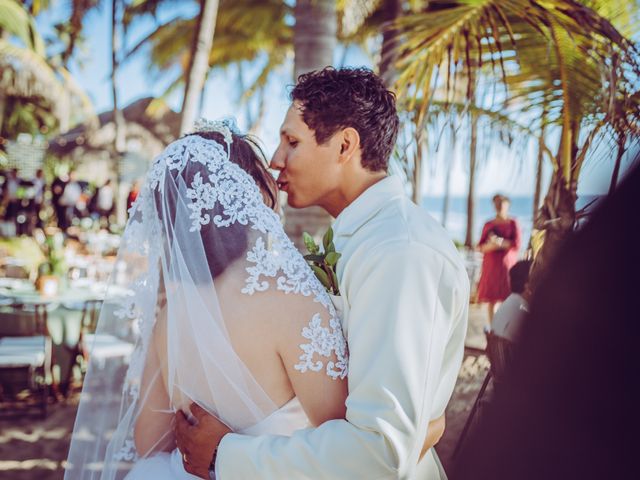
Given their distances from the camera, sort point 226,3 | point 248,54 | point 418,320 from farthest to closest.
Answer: point 248,54
point 226,3
point 418,320

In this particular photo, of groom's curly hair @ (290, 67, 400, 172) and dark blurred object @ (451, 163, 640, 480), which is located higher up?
groom's curly hair @ (290, 67, 400, 172)

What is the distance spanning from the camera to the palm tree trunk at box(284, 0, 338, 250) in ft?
14.5

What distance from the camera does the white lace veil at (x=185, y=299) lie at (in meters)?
1.61

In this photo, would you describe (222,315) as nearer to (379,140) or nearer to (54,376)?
(379,140)

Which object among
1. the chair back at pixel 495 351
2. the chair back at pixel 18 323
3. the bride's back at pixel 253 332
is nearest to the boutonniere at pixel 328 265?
the bride's back at pixel 253 332

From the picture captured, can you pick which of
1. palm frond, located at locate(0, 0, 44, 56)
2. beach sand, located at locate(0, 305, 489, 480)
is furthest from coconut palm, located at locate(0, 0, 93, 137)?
beach sand, located at locate(0, 305, 489, 480)

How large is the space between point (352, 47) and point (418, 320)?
62.2 feet

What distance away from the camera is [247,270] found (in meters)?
1.60

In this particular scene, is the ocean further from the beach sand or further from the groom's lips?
the groom's lips

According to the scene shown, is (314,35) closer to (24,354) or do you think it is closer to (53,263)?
(53,263)

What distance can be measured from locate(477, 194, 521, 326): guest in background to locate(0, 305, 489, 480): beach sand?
376cm

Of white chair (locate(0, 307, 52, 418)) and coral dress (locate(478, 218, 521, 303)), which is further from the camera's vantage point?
coral dress (locate(478, 218, 521, 303))

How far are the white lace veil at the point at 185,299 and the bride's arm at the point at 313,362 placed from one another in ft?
0.04

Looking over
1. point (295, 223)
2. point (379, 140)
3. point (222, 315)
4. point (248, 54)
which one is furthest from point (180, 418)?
point (248, 54)
